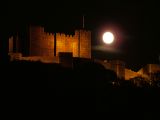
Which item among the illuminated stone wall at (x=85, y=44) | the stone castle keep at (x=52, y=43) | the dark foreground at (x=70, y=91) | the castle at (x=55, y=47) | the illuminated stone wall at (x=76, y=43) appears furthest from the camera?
the illuminated stone wall at (x=85, y=44)

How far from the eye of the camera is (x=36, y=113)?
2995 centimetres

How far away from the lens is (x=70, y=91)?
35.8 meters

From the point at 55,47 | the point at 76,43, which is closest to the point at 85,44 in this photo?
the point at 76,43

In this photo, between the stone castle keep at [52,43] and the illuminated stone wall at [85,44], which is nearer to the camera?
the stone castle keep at [52,43]

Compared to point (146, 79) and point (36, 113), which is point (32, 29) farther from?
point (36, 113)

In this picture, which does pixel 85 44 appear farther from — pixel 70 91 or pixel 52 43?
pixel 70 91

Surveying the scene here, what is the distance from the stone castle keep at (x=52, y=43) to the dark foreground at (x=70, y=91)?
169 inches

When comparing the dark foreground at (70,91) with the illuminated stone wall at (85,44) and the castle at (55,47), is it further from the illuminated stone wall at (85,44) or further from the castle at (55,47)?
the illuminated stone wall at (85,44)

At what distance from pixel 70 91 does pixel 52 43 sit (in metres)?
Answer: 10.9

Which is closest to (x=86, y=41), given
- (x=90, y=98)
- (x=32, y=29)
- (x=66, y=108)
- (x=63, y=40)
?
(x=63, y=40)

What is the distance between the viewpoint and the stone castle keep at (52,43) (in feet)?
145

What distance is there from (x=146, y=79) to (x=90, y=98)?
12.2 metres

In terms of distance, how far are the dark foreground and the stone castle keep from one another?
4301 mm

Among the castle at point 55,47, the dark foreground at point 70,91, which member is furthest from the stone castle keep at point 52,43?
the dark foreground at point 70,91
